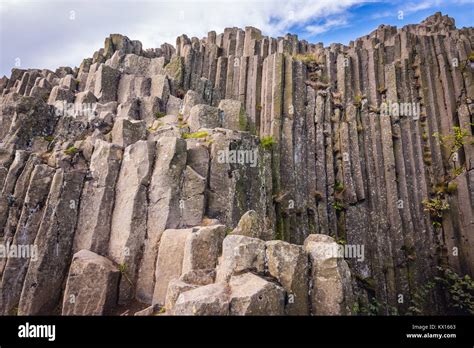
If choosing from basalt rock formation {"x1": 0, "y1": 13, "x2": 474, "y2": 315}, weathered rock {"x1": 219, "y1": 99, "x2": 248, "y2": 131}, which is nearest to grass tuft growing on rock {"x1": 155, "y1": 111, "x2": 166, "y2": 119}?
basalt rock formation {"x1": 0, "y1": 13, "x2": 474, "y2": 315}

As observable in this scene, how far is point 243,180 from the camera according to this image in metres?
16.1

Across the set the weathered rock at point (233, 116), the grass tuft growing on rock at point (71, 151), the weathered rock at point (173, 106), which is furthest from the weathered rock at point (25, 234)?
the weathered rock at point (173, 106)

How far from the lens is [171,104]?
23391mm

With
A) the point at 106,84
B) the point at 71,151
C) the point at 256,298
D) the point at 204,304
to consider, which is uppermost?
the point at 106,84

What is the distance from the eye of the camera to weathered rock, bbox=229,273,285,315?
7.51 metres

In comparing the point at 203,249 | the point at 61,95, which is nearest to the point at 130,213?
the point at 203,249

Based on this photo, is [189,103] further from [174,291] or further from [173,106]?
[174,291]

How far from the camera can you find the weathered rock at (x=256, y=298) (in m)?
7.51

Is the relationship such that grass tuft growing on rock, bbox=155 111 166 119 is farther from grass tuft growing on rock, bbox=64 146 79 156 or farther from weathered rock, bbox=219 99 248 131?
grass tuft growing on rock, bbox=64 146 79 156

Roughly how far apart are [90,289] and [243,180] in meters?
8.07

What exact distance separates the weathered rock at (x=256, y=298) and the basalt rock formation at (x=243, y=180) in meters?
0.04

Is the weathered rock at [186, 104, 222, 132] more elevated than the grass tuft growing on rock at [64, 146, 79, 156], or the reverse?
the weathered rock at [186, 104, 222, 132]

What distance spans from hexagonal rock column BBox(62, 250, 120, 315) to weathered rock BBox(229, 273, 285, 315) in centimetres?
507
